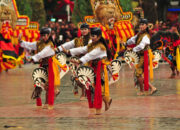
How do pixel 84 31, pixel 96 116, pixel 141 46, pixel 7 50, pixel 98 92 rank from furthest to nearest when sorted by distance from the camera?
pixel 7 50, pixel 141 46, pixel 84 31, pixel 98 92, pixel 96 116

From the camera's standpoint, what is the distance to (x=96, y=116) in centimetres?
1216

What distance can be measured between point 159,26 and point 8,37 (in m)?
9.99

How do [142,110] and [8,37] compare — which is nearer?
[142,110]

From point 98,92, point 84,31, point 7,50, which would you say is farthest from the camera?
point 7,50

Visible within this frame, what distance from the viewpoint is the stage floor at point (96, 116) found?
36.1 ft

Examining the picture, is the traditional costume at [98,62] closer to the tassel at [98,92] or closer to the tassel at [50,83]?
the tassel at [98,92]

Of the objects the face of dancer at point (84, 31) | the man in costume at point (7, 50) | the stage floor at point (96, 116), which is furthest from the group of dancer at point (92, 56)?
the man in costume at point (7, 50)

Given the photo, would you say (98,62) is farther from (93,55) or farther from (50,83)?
(50,83)

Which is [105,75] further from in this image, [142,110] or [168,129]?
[168,129]

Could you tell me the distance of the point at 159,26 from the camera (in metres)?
32.5

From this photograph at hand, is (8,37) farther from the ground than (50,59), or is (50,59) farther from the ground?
(8,37)

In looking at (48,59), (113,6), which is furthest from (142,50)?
(113,6)

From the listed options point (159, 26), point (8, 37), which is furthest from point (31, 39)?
point (159, 26)

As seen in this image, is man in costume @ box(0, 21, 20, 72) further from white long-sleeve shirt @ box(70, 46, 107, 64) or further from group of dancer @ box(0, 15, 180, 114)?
white long-sleeve shirt @ box(70, 46, 107, 64)
